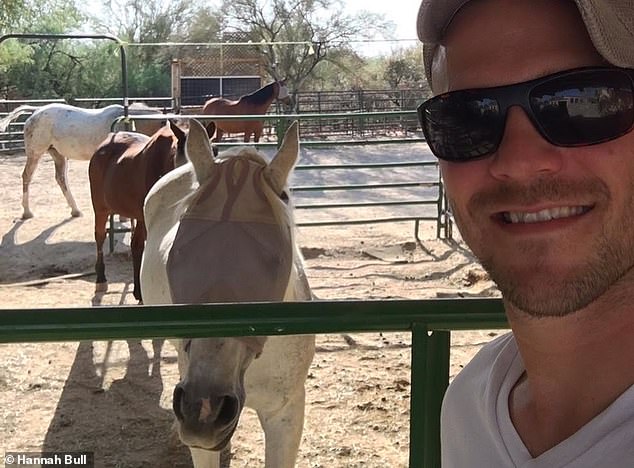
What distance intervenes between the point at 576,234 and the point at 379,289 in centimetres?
520

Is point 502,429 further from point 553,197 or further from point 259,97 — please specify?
point 259,97

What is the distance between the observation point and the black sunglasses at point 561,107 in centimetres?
76

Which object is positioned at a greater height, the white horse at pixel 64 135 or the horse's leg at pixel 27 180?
the white horse at pixel 64 135

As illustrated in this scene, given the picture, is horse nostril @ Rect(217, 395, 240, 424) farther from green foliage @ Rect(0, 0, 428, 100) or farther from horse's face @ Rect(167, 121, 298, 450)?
green foliage @ Rect(0, 0, 428, 100)

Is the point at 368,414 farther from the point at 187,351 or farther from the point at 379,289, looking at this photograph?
the point at 379,289

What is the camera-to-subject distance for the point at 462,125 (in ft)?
2.89

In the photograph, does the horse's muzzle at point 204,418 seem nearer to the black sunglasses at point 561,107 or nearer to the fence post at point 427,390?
the fence post at point 427,390

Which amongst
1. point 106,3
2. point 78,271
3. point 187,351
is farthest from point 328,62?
point 187,351

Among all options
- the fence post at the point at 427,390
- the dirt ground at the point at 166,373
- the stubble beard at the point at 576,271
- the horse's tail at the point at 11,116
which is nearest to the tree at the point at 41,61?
the horse's tail at the point at 11,116

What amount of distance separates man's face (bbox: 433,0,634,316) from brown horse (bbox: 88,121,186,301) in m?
4.80

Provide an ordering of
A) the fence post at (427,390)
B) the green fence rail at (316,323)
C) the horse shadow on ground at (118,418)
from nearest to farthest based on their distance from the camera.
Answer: the green fence rail at (316,323) → the fence post at (427,390) → the horse shadow on ground at (118,418)

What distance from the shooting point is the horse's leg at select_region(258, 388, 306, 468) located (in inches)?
93.0

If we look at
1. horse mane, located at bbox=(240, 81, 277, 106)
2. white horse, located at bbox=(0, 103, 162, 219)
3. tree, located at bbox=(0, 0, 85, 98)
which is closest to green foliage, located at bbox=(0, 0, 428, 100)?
tree, located at bbox=(0, 0, 85, 98)

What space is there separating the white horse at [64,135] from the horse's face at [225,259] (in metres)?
7.35
